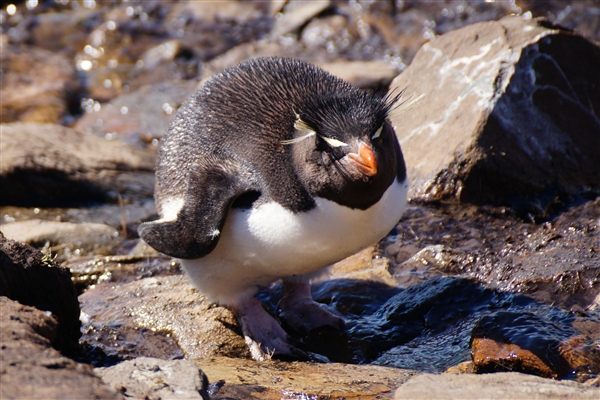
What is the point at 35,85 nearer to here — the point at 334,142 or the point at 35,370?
the point at 334,142

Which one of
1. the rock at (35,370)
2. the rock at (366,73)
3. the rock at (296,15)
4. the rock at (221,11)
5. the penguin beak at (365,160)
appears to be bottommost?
the rock at (35,370)

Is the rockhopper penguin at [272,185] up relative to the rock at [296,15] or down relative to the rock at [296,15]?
down

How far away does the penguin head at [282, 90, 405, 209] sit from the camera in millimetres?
3869

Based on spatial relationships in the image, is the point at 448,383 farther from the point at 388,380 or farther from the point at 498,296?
the point at 498,296

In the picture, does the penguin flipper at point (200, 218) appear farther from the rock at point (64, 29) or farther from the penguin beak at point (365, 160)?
the rock at point (64, 29)

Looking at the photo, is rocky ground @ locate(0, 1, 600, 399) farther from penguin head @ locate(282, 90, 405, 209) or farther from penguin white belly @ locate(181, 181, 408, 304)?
penguin white belly @ locate(181, 181, 408, 304)

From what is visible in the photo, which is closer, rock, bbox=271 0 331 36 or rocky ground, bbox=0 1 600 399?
rocky ground, bbox=0 1 600 399

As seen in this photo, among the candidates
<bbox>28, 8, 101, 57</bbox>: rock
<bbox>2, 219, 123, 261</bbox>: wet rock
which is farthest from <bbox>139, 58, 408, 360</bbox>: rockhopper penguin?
<bbox>28, 8, 101, 57</bbox>: rock

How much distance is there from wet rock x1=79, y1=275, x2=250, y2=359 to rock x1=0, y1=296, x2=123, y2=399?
1533 millimetres

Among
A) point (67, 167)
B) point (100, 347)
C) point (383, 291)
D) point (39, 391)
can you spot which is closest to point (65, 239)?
point (67, 167)

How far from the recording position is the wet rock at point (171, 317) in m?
4.61

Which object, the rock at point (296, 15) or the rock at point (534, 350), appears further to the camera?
the rock at point (296, 15)

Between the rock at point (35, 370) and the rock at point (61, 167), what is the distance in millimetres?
4303

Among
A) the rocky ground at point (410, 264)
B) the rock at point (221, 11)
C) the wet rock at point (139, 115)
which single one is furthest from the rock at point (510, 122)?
the rock at point (221, 11)
